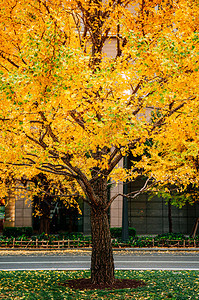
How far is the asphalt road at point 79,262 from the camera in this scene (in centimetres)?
1448

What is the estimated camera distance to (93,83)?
730 centimetres

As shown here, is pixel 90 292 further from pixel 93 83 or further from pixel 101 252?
pixel 93 83

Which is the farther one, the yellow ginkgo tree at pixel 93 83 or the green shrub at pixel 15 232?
the green shrub at pixel 15 232

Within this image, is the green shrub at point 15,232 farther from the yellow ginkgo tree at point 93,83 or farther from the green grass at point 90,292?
the yellow ginkgo tree at point 93,83

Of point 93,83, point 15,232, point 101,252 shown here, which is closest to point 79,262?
point 101,252

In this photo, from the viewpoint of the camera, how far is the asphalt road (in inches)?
570

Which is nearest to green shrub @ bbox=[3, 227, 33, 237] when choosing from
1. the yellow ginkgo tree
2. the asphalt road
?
the asphalt road

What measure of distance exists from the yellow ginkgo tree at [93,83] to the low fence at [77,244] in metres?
12.7

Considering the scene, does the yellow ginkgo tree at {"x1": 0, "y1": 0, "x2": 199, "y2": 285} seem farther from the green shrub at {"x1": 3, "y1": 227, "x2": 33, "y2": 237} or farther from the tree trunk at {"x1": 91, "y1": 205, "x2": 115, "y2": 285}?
the green shrub at {"x1": 3, "y1": 227, "x2": 33, "y2": 237}

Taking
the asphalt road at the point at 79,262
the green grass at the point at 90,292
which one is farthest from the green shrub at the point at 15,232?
the green grass at the point at 90,292

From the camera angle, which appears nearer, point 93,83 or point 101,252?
point 93,83

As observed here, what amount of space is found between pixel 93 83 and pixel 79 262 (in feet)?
35.6

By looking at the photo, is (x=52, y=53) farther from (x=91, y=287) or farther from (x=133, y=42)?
(x=91, y=287)

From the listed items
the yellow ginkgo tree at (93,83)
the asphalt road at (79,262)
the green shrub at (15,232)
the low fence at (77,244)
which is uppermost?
the yellow ginkgo tree at (93,83)
